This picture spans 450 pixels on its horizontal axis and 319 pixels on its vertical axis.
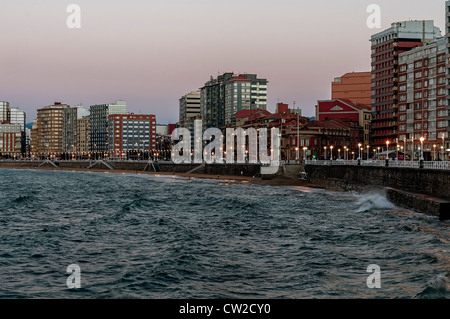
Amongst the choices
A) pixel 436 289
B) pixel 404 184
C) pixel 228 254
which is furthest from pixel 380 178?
pixel 436 289

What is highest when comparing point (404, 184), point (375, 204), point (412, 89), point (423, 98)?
point (412, 89)

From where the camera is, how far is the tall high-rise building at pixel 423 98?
5217 inches

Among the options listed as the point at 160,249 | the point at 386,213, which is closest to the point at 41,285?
the point at 160,249

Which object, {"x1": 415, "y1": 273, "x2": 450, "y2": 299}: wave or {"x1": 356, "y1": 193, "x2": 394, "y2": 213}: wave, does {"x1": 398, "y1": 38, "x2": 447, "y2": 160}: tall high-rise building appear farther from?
{"x1": 415, "y1": 273, "x2": 450, "y2": 299}: wave

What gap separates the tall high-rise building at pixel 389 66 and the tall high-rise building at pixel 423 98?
877 cm

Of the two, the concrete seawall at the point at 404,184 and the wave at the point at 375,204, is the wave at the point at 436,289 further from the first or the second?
the wave at the point at 375,204

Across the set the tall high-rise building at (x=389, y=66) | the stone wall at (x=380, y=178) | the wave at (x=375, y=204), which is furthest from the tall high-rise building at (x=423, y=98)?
the wave at (x=375, y=204)

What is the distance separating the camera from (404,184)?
5672cm

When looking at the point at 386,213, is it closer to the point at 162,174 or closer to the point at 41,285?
the point at 41,285

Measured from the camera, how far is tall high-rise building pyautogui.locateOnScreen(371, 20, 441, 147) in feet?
534

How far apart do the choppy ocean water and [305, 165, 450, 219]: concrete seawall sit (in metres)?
1.31

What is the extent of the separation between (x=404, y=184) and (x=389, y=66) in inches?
4579

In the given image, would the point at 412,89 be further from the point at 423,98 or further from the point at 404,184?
the point at 404,184
